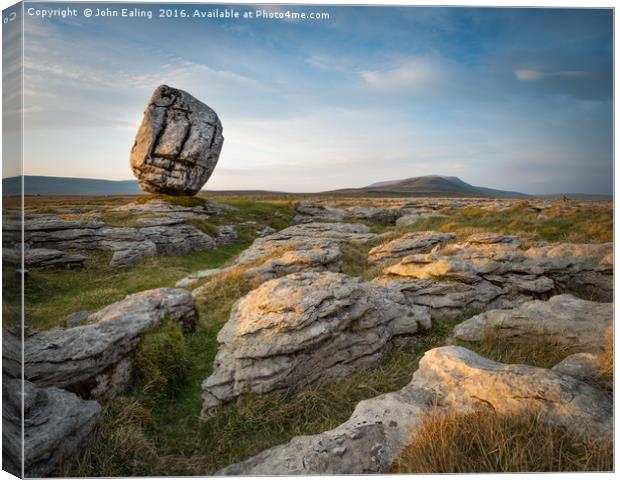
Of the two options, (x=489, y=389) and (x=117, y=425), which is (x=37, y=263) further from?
(x=489, y=389)

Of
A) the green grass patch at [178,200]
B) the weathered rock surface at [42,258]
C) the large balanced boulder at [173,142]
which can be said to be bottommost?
the weathered rock surface at [42,258]

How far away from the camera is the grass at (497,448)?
4.11 m

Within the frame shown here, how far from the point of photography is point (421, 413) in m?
4.61

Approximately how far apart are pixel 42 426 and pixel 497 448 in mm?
5595

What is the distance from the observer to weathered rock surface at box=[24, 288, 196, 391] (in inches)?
206

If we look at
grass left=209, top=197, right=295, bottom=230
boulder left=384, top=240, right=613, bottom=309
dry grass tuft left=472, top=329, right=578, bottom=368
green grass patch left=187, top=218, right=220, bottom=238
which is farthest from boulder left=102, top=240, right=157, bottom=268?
grass left=209, top=197, right=295, bottom=230

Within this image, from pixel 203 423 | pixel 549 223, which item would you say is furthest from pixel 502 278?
pixel 203 423


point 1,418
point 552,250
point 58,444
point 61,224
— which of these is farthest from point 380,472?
point 61,224

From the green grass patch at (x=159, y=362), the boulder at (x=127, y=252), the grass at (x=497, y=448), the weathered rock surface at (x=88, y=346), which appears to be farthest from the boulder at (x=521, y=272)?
the boulder at (x=127, y=252)

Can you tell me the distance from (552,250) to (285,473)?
9.34 metres

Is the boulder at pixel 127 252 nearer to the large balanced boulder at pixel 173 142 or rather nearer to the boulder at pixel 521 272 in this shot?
the boulder at pixel 521 272

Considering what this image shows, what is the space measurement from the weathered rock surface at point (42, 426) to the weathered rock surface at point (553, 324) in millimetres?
6732

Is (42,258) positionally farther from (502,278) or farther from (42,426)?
(502,278)

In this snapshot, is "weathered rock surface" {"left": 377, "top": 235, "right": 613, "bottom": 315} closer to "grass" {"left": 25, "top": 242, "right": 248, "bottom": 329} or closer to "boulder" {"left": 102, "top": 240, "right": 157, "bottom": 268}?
"grass" {"left": 25, "top": 242, "right": 248, "bottom": 329}
